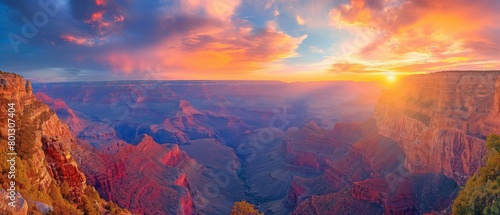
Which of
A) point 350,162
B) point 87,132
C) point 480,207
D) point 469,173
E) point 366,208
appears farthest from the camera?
point 87,132

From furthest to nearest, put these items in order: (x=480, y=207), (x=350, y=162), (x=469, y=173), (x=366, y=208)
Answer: (x=350, y=162), (x=366, y=208), (x=469, y=173), (x=480, y=207)

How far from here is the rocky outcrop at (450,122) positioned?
33.0 metres

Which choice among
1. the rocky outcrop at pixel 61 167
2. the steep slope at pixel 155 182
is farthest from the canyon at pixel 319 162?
the steep slope at pixel 155 182

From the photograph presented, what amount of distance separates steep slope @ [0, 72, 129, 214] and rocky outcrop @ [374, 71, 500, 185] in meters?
37.0

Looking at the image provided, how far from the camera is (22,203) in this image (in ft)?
36.5

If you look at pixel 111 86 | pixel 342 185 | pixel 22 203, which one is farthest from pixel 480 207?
pixel 111 86

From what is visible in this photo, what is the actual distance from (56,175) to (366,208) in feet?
111

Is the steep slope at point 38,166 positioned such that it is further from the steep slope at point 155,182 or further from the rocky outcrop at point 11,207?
the steep slope at point 155,182

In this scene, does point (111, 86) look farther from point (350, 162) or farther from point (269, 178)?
point (350, 162)

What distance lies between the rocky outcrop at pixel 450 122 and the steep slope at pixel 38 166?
37.0 m

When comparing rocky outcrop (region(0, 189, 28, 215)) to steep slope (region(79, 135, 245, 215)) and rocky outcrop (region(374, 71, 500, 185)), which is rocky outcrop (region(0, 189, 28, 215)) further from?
rocky outcrop (region(374, 71, 500, 185))

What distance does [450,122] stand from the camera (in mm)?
37281

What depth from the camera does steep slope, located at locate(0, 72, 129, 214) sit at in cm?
1376

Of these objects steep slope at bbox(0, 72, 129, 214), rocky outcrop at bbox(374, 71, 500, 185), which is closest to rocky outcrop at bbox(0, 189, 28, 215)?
steep slope at bbox(0, 72, 129, 214)
